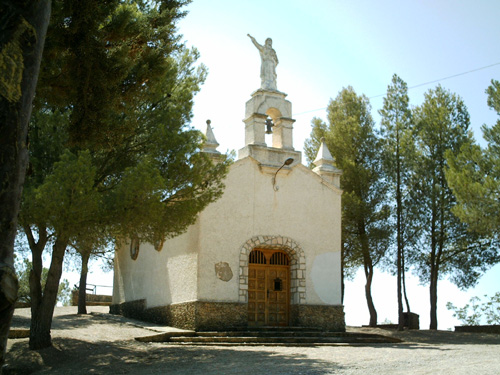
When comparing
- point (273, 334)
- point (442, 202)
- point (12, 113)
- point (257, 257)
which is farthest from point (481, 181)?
point (12, 113)

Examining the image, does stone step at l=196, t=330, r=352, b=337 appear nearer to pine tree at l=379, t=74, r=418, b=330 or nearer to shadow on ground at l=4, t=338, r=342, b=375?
shadow on ground at l=4, t=338, r=342, b=375

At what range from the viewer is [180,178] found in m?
12.0

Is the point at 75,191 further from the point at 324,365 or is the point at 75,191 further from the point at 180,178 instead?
the point at 324,365

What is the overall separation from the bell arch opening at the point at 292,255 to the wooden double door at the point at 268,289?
275 mm

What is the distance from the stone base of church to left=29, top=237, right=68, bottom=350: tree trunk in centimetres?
431

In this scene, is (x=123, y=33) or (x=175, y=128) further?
(x=175, y=128)

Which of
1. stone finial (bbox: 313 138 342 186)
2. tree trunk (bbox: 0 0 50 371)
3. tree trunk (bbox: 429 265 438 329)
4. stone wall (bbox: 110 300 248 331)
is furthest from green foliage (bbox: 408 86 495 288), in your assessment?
tree trunk (bbox: 0 0 50 371)

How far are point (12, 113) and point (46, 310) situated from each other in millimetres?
7602

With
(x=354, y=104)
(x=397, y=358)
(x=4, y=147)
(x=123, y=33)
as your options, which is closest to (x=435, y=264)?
(x=354, y=104)

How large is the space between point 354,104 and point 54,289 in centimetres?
1675

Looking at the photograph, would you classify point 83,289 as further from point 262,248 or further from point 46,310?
point 46,310

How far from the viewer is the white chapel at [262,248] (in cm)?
1508

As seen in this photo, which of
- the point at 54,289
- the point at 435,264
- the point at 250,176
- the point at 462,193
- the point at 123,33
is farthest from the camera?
the point at 435,264

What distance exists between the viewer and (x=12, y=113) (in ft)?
15.2
